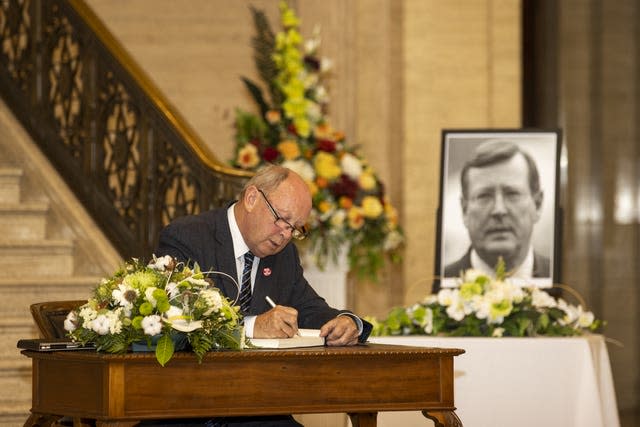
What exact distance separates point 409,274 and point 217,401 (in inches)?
248

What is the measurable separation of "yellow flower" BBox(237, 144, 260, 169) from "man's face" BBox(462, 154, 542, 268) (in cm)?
192

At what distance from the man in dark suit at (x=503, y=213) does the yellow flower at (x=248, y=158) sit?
188cm

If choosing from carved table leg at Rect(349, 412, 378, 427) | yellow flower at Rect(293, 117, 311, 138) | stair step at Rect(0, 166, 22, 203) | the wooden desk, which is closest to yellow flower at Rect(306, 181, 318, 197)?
yellow flower at Rect(293, 117, 311, 138)

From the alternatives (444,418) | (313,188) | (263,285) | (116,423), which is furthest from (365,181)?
(116,423)

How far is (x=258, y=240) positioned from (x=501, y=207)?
2142 mm

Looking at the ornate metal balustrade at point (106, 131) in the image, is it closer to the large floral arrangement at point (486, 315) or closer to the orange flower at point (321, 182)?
the orange flower at point (321, 182)

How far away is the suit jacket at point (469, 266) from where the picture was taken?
21.1 feet

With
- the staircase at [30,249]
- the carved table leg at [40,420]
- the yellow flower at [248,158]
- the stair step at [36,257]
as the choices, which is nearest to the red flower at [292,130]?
the yellow flower at [248,158]

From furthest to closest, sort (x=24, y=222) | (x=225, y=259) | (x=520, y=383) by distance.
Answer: (x=24, y=222)
(x=520, y=383)
(x=225, y=259)

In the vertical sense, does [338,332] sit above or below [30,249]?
below

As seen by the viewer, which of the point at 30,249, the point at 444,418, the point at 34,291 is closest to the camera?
the point at 444,418

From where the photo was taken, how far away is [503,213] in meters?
6.50

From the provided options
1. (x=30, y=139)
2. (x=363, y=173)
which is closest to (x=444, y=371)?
(x=363, y=173)

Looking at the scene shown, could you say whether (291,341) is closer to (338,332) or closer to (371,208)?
(338,332)
